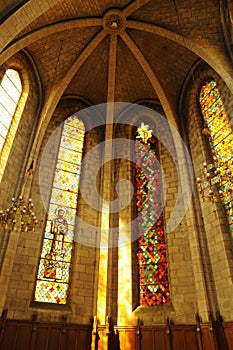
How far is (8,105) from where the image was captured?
31.7ft

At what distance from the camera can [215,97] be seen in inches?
400

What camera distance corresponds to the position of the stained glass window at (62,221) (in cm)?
880

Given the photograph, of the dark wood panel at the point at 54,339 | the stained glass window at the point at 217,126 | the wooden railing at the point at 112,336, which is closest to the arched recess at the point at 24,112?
the wooden railing at the point at 112,336

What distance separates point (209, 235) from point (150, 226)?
6.90ft

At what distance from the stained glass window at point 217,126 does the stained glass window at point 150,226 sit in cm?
221

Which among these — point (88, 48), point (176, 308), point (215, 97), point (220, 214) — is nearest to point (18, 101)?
point (88, 48)

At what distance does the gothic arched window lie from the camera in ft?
29.6

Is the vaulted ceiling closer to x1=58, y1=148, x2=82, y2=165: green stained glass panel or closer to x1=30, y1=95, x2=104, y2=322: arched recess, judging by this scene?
x1=30, y1=95, x2=104, y2=322: arched recess

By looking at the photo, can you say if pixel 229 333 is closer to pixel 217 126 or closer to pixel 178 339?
pixel 178 339

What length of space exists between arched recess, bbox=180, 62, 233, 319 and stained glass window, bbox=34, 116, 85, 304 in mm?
3980

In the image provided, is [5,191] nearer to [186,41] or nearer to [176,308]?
[176,308]

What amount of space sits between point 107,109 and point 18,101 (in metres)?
3.47

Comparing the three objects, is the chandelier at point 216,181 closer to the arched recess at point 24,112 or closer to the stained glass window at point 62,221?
the stained glass window at point 62,221

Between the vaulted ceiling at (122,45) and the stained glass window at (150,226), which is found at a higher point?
the vaulted ceiling at (122,45)
